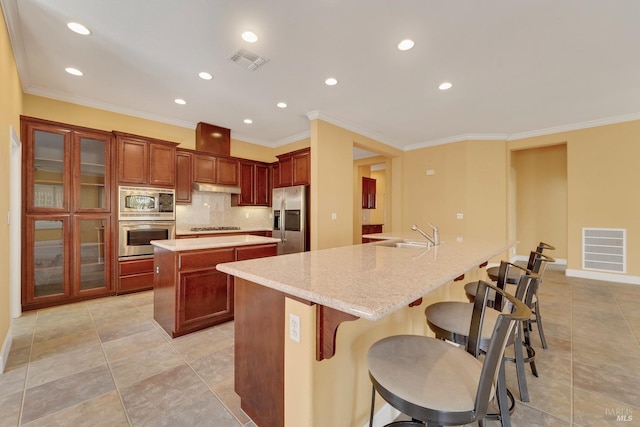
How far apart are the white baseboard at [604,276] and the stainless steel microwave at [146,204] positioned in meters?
7.18

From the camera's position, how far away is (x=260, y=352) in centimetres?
137

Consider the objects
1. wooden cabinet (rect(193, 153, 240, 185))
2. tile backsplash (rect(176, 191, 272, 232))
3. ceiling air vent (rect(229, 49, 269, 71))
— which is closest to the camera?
ceiling air vent (rect(229, 49, 269, 71))

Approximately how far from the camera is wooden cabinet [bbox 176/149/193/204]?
4480 millimetres

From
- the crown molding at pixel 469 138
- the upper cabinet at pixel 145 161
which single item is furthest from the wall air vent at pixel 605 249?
the upper cabinet at pixel 145 161

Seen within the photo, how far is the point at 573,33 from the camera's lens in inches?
96.6

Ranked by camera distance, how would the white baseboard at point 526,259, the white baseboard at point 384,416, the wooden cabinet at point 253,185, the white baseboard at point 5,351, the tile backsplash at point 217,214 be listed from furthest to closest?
the white baseboard at point 526,259, the wooden cabinet at point 253,185, the tile backsplash at point 217,214, the white baseboard at point 5,351, the white baseboard at point 384,416

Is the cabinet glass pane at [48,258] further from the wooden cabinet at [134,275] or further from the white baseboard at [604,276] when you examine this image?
the white baseboard at [604,276]

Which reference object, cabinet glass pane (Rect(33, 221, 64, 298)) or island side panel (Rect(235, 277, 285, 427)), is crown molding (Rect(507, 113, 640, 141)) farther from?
cabinet glass pane (Rect(33, 221, 64, 298))

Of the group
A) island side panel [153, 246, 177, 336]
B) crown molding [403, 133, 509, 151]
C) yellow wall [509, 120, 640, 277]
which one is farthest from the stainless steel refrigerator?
yellow wall [509, 120, 640, 277]

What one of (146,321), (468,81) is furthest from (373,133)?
(146,321)

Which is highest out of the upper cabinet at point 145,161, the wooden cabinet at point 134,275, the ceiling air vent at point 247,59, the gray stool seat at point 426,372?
the ceiling air vent at point 247,59

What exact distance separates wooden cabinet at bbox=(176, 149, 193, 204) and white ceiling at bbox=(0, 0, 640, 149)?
72 centimetres

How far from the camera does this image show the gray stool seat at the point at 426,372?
86 centimetres

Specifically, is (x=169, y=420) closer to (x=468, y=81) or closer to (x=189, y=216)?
(x=189, y=216)
